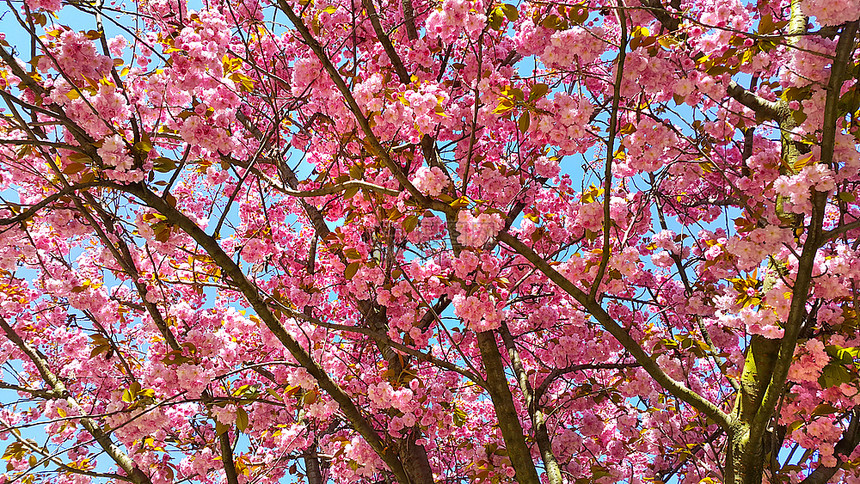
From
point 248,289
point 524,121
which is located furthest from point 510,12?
point 248,289

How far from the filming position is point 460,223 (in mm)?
3275

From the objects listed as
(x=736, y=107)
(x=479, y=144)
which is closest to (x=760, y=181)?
(x=736, y=107)

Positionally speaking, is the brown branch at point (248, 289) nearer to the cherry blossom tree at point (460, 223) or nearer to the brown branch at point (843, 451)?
the cherry blossom tree at point (460, 223)

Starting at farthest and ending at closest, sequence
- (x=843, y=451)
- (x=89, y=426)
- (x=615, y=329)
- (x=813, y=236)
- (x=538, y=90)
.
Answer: (x=89, y=426) < (x=843, y=451) < (x=615, y=329) < (x=538, y=90) < (x=813, y=236)

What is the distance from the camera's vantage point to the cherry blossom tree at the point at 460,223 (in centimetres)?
297

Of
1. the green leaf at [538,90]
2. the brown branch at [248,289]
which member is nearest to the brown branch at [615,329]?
the green leaf at [538,90]

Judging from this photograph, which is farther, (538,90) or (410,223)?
(410,223)

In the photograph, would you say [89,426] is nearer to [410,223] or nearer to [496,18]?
[410,223]

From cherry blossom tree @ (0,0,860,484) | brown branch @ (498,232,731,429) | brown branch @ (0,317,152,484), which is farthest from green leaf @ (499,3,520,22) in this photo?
brown branch @ (0,317,152,484)

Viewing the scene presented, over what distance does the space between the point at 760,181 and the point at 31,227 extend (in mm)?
6142

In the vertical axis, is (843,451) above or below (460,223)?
below

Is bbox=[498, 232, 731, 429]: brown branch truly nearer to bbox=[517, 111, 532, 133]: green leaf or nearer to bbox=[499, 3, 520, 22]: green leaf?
bbox=[517, 111, 532, 133]: green leaf

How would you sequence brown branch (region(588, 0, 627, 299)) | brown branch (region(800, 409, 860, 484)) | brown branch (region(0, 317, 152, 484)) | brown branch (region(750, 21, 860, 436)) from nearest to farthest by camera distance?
brown branch (region(750, 21, 860, 436))
brown branch (region(588, 0, 627, 299))
brown branch (region(800, 409, 860, 484))
brown branch (region(0, 317, 152, 484))

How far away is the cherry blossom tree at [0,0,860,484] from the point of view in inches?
117
